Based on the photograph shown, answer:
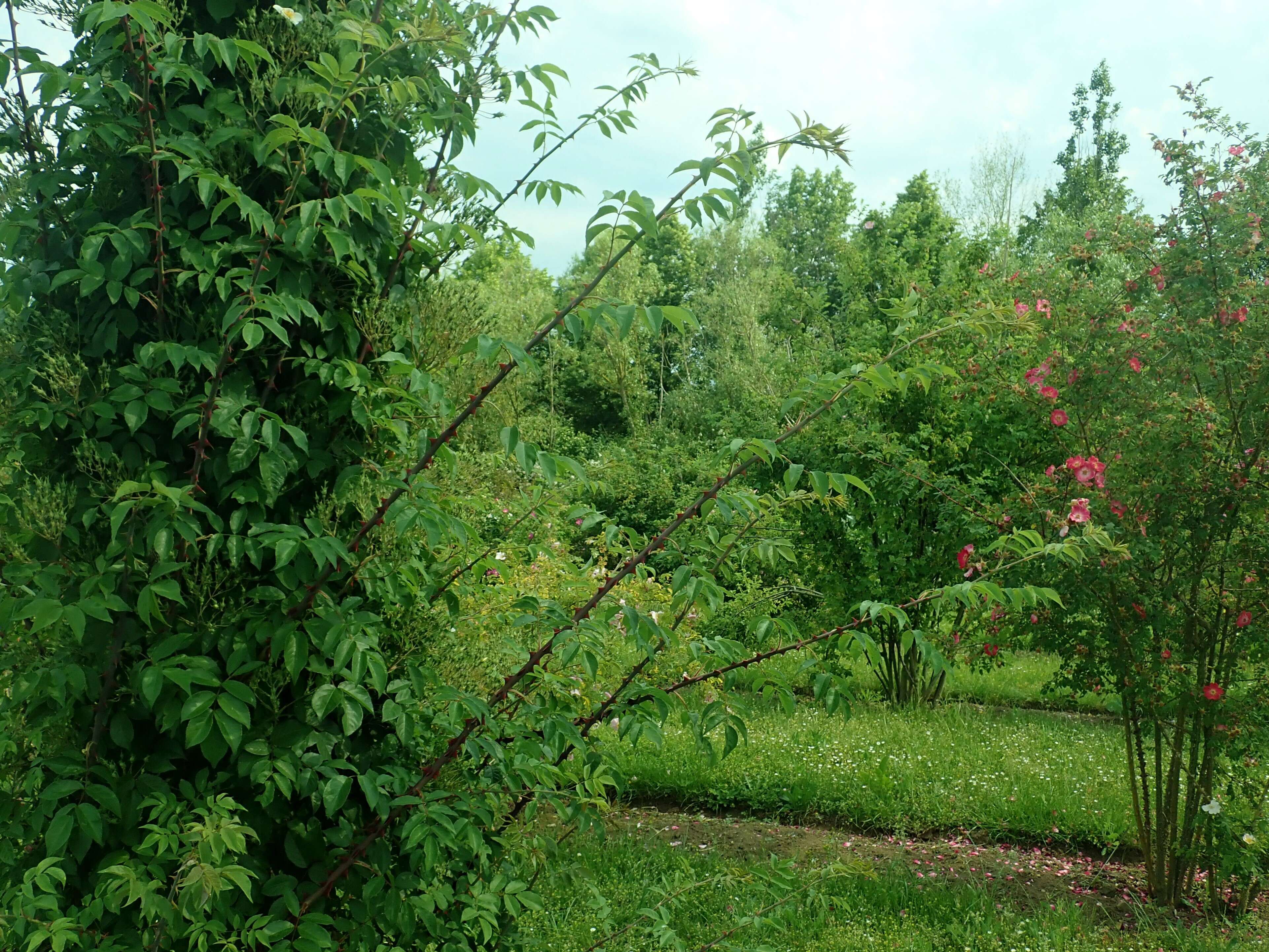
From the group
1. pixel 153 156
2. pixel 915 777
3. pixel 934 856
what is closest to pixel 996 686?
pixel 915 777

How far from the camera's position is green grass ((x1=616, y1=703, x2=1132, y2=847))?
5465 mm

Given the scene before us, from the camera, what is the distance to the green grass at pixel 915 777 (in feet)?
17.9

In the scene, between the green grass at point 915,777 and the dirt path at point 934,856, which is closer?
the dirt path at point 934,856

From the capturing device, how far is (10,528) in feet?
6.41

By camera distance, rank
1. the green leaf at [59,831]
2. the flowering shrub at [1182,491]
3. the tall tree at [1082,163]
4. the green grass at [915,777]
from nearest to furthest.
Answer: the green leaf at [59,831]
the flowering shrub at [1182,491]
the green grass at [915,777]
the tall tree at [1082,163]

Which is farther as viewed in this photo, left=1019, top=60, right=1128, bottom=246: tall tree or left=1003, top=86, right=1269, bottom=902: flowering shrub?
left=1019, top=60, right=1128, bottom=246: tall tree

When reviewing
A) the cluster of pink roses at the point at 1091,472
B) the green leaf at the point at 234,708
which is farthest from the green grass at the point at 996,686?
the green leaf at the point at 234,708

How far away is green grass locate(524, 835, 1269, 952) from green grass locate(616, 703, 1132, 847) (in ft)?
2.84

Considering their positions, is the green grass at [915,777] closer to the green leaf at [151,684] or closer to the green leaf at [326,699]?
the green leaf at [326,699]

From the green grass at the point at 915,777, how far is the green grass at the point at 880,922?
0.87m

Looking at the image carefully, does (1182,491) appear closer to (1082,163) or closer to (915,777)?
(915,777)

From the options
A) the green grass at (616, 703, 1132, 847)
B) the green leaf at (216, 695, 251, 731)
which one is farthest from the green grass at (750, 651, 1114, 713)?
the green leaf at (216, 695, 251, 731)

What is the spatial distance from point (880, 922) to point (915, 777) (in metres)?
1.79

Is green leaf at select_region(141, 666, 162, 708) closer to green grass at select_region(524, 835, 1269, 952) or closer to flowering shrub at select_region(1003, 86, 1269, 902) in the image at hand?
green grass at select_region(524, 835, 1269, 952)
